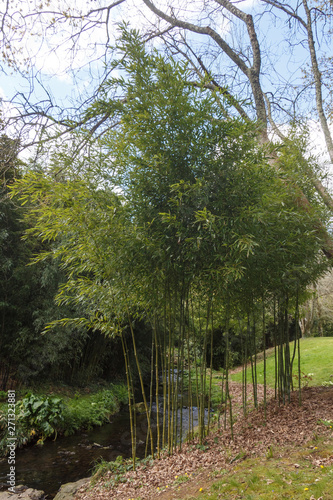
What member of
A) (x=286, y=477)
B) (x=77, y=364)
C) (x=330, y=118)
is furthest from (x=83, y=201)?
(x=77, y=364)

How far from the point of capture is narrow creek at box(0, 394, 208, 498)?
4.73 metres

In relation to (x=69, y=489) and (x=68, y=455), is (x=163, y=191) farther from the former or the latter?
(x=68, y=455)

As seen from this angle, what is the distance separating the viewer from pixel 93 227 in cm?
371

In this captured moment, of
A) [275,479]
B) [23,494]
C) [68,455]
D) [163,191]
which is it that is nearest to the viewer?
[275,479]

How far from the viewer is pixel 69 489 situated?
4.19 m

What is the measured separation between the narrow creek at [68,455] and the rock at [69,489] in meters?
0.19

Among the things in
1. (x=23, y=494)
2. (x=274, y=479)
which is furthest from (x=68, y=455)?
(x=274, y=479)

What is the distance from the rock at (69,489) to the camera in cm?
402

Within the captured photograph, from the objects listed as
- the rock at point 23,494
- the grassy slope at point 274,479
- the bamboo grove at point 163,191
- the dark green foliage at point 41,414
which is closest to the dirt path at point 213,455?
the grassy slope at point 274,479

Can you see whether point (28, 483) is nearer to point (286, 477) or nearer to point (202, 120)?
point (286, 477)

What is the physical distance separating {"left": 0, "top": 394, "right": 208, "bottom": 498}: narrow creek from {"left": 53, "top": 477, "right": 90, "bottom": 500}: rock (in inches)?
7.5

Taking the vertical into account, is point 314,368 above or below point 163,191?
below

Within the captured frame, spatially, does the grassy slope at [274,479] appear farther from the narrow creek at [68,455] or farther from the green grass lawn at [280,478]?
the narrow creek at [68,455]

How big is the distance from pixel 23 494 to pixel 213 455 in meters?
2.35
